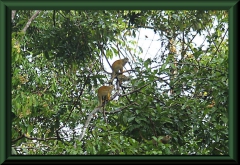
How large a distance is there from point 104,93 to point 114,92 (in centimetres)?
11

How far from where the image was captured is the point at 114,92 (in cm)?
284

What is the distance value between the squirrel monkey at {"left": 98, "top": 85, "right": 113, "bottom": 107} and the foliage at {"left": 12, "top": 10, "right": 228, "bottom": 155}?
0.19 feet

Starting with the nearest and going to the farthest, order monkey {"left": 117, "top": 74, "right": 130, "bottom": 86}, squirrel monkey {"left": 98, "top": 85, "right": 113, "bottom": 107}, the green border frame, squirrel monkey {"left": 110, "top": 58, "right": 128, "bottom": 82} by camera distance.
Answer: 1. the green border frame
2. squirrel monkey {"left": 98, "top": 85, "right": 113, "bottom": 107}
3. monkey {"left": 117, "top": 74, "right": 130, "bottom": 86}
4. squirrel monkey {"left": 110, "top": 58, "right": 128, "bottom": 82}

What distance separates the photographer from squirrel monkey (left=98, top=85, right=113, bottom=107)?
269 cm

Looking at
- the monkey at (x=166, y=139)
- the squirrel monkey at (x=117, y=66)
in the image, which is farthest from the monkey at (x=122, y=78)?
the monkey at (x=166, y=139)

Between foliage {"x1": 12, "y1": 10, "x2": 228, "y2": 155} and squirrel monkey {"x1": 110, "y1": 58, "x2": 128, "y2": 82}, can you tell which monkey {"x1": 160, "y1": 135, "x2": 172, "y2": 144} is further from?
squirrel monkey {"x1": 110, "y1": 58, "x2": 128, "y2": 82}

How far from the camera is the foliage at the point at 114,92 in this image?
2217 millimetres

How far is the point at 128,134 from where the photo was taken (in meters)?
2.45

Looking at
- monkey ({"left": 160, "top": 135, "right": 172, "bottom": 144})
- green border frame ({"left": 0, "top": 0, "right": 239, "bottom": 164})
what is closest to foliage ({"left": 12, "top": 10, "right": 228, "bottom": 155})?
monkey ({"left": 160, "top": 135, "right": 172, "bottom": 144})

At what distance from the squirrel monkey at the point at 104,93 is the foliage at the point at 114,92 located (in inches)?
2.3
